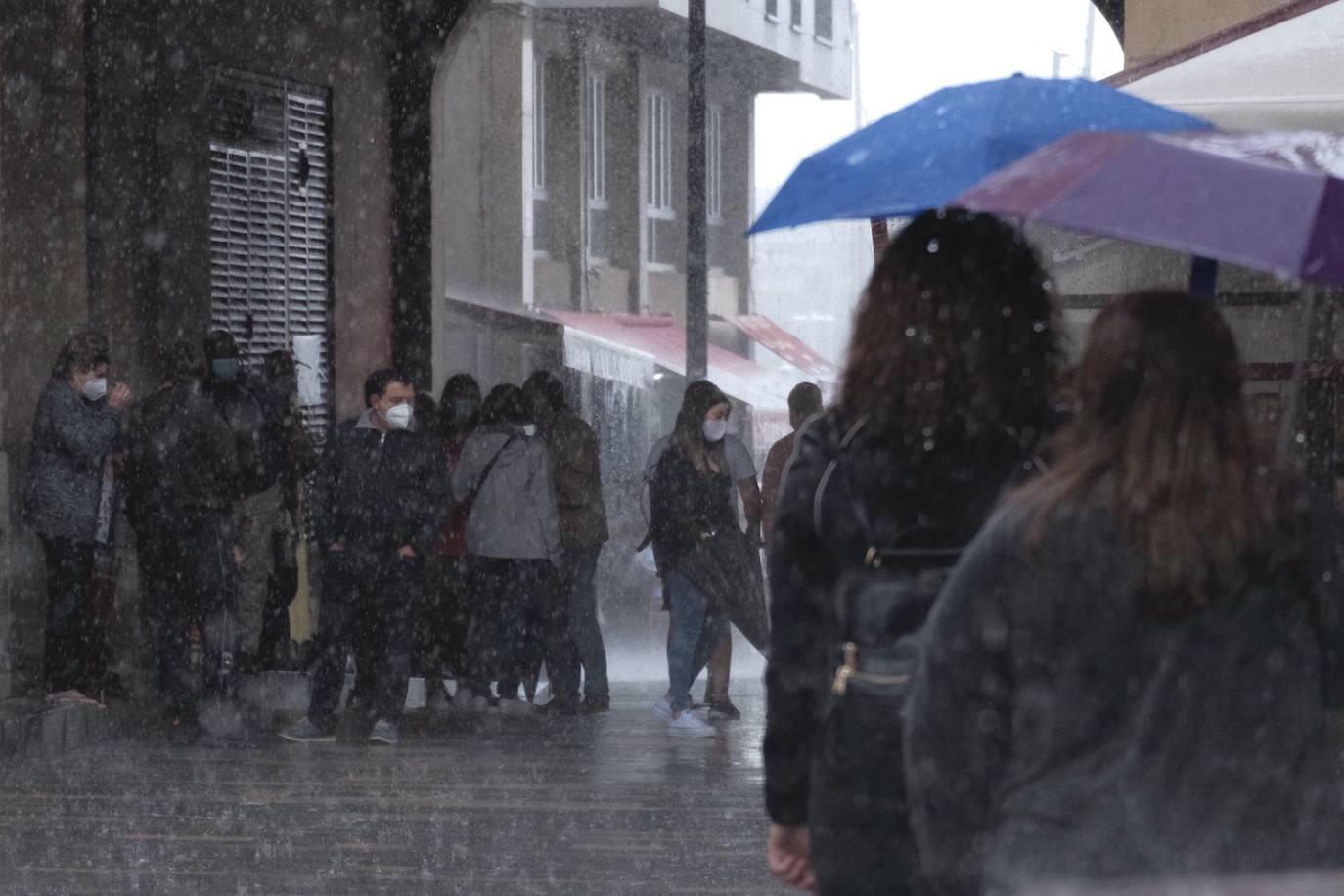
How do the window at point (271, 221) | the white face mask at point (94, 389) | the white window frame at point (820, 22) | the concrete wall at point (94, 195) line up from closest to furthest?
1. the white face mask at point (94, 389)
2. the concrete wall at point (94, 195)
3. the window at point (271, 221)
4. the white window frame at point (820, 22)

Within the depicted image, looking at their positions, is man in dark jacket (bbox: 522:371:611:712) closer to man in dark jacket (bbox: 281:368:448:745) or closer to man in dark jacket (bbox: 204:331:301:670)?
man in dark jacket (bbox: 204:331:301:670)

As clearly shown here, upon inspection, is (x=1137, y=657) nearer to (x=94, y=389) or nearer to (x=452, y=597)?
(x=94, y=389)

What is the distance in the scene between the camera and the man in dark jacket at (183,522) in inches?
432

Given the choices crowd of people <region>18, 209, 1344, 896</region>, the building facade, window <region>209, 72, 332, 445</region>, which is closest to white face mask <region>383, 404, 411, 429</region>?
the building facade

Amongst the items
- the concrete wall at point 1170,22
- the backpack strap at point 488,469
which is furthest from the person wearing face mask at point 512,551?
the concrete wall at point 1170,22

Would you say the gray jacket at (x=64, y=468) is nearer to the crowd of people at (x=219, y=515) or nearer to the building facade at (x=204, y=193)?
the crowd of people at (x=219, y=515)

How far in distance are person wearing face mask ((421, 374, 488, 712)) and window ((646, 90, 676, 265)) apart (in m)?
19.9

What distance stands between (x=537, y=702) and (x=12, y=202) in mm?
3922

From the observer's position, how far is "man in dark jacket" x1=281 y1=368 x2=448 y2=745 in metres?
10.9

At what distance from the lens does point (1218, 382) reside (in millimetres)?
2996

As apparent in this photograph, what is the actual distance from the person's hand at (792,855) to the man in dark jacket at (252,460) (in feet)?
25.7

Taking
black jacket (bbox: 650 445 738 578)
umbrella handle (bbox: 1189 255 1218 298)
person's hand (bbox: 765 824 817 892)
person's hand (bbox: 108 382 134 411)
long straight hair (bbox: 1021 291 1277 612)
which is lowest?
person's hand (bbox: 765 824 817 892)

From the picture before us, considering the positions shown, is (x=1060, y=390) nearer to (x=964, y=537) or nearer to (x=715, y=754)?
(x=964, y=537)

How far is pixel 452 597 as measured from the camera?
13039mm
